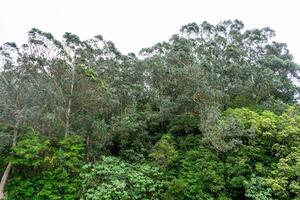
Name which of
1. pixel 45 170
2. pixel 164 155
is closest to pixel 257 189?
pixel 164 155

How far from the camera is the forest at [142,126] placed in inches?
553

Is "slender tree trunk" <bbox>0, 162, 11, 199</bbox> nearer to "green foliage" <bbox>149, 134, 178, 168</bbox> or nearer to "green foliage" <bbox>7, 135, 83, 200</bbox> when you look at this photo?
"green foliage" <bbox>7, 135, 83, 200</bbox>

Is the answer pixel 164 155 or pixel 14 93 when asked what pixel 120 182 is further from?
pixel 14 93

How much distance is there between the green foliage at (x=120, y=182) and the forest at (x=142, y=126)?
1.6 inches

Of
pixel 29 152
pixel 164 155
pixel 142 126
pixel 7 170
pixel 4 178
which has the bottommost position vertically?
pixel 4 178

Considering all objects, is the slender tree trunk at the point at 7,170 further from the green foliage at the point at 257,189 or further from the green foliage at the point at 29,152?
the green foliage at the point at 257,189

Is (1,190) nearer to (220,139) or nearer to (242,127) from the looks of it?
(220,139)

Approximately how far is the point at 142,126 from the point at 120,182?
4628 millimetres

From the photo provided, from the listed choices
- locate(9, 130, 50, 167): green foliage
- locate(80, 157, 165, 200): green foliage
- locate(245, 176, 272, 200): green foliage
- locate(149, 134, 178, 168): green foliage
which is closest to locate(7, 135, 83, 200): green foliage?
locate(9, 130, 50, 167): green foliage

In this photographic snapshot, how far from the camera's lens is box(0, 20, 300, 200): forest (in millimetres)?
14047

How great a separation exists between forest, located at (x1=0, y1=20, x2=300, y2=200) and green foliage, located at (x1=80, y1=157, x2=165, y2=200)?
0.13ft

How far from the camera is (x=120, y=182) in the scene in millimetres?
14117

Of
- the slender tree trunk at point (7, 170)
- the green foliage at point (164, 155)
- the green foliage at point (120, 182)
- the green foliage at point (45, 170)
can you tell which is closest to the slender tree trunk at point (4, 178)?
the slender tree trunk at point (7, 170)

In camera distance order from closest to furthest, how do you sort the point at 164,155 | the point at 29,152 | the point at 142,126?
the point at 29,152 < the point at 164,155 < the point at 142,126
